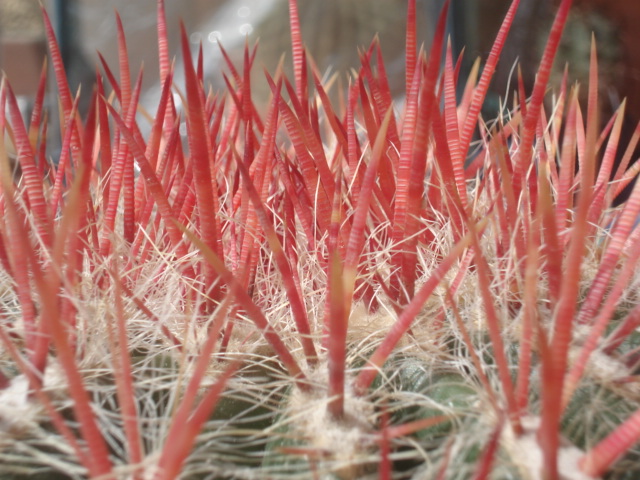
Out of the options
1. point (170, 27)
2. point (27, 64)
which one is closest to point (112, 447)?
point (27, 64)

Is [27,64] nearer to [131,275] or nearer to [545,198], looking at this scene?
[131,275]

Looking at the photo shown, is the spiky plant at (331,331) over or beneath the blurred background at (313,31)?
beneath

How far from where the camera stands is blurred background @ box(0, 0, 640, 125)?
1502 millimetres

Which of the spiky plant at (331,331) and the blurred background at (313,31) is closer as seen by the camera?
the spiky plant at (331,331)

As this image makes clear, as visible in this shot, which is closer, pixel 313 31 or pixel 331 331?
pixel 331 331

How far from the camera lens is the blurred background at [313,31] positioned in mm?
1502

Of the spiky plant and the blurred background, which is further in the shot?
the blurred background

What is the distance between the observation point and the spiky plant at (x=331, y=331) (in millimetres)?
230

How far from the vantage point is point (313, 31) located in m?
2.10

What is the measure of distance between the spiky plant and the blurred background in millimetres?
1286

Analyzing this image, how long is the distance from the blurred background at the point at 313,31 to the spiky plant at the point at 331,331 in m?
1.29

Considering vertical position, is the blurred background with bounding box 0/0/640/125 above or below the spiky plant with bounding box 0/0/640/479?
above

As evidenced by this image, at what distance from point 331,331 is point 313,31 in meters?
2.06

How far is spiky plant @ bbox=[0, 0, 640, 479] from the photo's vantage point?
23cm
